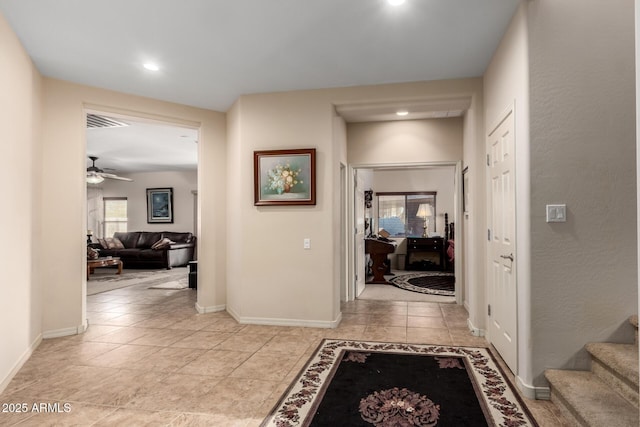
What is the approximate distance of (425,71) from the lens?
3.66m

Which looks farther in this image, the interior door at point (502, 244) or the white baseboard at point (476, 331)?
the white baseboard at point (476, 331)

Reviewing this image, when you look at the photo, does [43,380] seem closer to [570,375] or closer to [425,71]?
[570,375]

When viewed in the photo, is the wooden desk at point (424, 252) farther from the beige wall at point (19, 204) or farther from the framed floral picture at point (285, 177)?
the beige wall at point (19, 204)

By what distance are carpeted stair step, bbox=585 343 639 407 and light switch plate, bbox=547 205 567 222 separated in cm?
79

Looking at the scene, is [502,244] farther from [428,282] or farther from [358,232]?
[428,282]

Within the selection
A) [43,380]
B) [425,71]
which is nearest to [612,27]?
[425,71]

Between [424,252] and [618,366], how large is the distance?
21.6ft

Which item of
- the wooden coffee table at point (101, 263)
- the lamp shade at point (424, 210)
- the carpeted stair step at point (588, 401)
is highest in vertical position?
the lamp shade at point (424, 210)

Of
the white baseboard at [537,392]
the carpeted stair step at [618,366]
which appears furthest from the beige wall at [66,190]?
the carpeted stair step at [618,366]

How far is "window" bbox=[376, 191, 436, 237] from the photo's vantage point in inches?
363

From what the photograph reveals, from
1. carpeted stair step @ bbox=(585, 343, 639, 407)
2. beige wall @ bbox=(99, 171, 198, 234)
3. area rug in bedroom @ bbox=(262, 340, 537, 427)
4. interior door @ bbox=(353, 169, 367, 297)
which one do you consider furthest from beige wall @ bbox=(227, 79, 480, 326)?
beige wall @ bbox=(99, 171, 198, 234)

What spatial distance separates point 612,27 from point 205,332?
13.5 ft

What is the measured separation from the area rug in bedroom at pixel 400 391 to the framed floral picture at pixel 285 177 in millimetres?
1607

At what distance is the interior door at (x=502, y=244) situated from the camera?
2746 mm
